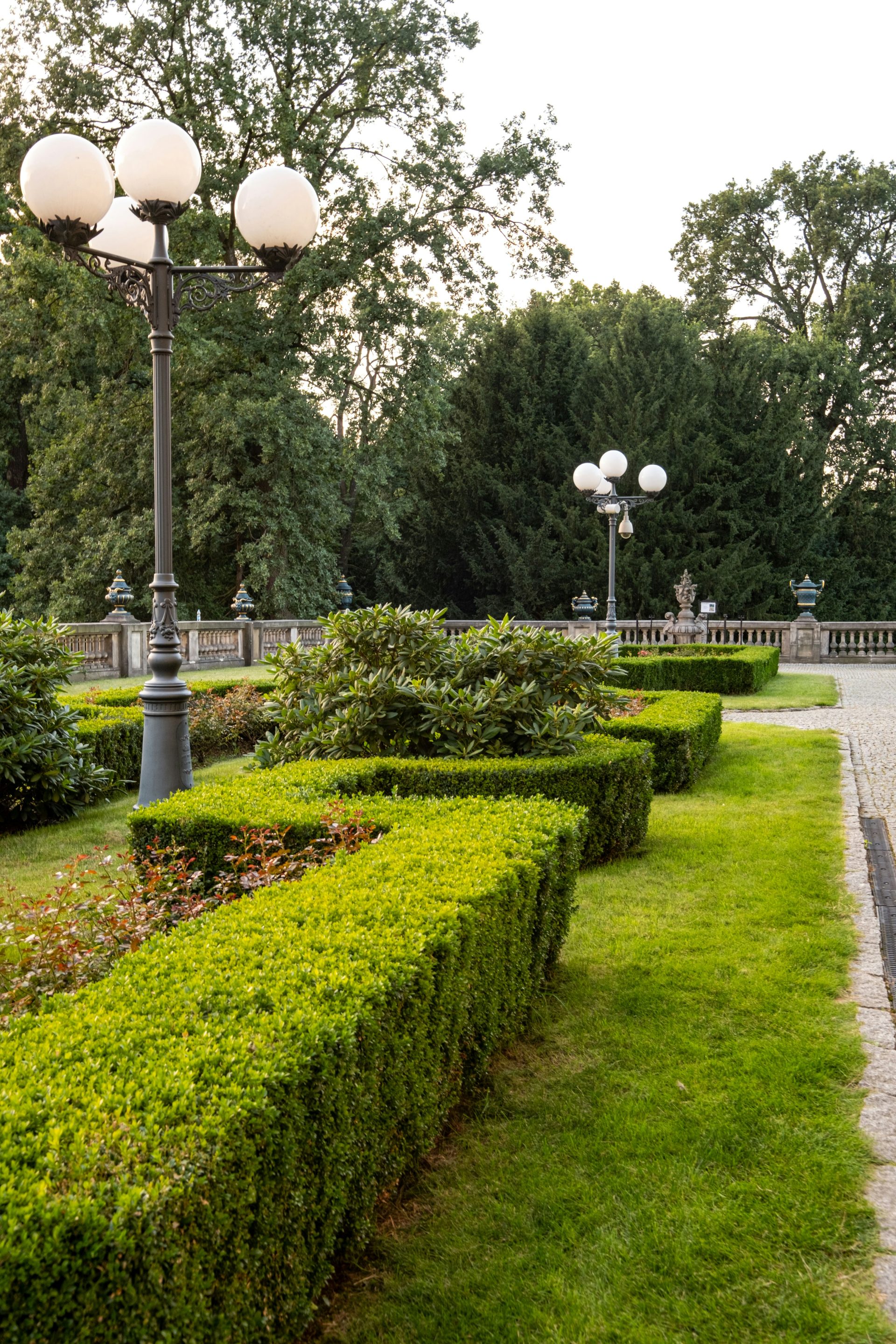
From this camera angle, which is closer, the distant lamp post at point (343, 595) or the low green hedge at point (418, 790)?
the low green hedge at point (418, 790)

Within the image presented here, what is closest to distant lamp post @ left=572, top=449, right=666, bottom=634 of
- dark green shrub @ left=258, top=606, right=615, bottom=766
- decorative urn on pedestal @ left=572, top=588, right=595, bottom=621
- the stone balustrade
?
the stone balustrade

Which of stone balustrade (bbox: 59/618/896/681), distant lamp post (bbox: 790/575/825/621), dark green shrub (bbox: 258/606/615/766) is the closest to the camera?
dark green shrub (bbox: 258/606/615/766)

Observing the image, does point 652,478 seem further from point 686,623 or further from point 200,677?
point 200,677

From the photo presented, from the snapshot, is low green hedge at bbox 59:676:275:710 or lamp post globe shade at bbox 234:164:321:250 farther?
low green hedge at bbox 59:676:275:710

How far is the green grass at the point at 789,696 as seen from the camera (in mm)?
14938

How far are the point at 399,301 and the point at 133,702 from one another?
1598 cm

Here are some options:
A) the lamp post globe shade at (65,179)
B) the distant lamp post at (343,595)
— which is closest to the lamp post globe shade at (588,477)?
the lamp post globe shade at (65,179)

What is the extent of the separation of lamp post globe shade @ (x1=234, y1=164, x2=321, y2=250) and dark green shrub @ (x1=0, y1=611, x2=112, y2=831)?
3.48m

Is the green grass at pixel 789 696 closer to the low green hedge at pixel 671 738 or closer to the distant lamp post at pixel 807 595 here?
the low green hedge at pixel 671 738

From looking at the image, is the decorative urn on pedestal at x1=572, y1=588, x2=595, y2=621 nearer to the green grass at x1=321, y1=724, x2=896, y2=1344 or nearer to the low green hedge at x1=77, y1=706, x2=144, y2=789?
the low green hedge at x1=77, y1=706, x2=144, y2=789

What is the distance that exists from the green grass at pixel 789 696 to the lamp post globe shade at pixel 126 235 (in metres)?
8.86

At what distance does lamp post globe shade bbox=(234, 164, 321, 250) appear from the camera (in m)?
6.36

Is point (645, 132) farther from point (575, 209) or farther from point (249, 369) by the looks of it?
point (249, 369)

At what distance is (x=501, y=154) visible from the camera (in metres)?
23.5
